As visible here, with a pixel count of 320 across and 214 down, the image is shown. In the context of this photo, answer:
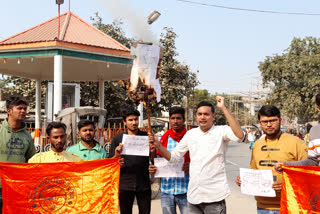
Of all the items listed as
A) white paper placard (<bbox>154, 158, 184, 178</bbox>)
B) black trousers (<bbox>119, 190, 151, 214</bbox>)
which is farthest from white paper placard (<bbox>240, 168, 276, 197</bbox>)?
black trousers (<bbox>119, 190, 151, 214</bbox>)

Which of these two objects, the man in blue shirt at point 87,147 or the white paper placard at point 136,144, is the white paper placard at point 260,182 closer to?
the white paper placard at point 136,144

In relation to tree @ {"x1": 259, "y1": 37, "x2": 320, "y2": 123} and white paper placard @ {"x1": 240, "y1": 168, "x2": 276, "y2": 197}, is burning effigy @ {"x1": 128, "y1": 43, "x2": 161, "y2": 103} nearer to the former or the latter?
white paper placard @ {"x1": 240, "y1": 168, "x2": 276, "y2": 197}

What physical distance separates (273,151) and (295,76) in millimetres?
29942

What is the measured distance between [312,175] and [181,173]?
1460 mm

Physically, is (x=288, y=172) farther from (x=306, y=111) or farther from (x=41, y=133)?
(x=306, y=111)

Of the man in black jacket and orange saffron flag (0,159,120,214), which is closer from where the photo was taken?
orange saffron flag (0,159,120,214)

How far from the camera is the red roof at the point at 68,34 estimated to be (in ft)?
41.3

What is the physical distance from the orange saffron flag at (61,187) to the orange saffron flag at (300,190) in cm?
190

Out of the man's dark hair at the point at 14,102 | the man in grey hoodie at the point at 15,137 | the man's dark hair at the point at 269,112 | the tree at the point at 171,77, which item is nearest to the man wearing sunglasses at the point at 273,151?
the man's dark hair at the point at 269,112

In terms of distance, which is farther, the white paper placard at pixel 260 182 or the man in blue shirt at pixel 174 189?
the man in blue shirt at pixel 174 189

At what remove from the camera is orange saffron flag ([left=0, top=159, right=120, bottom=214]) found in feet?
13.4

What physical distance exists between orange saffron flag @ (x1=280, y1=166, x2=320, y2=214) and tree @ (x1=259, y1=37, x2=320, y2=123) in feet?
94.5

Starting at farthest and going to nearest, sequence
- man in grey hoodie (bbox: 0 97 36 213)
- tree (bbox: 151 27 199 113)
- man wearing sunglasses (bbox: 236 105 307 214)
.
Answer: tree (bbox: 151 27 199 113), man in grey hoodie (bbox: 0 97 36 213), man wearing sunglasses (bbox: 236 105 307 214)

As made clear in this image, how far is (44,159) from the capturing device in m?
4.23
